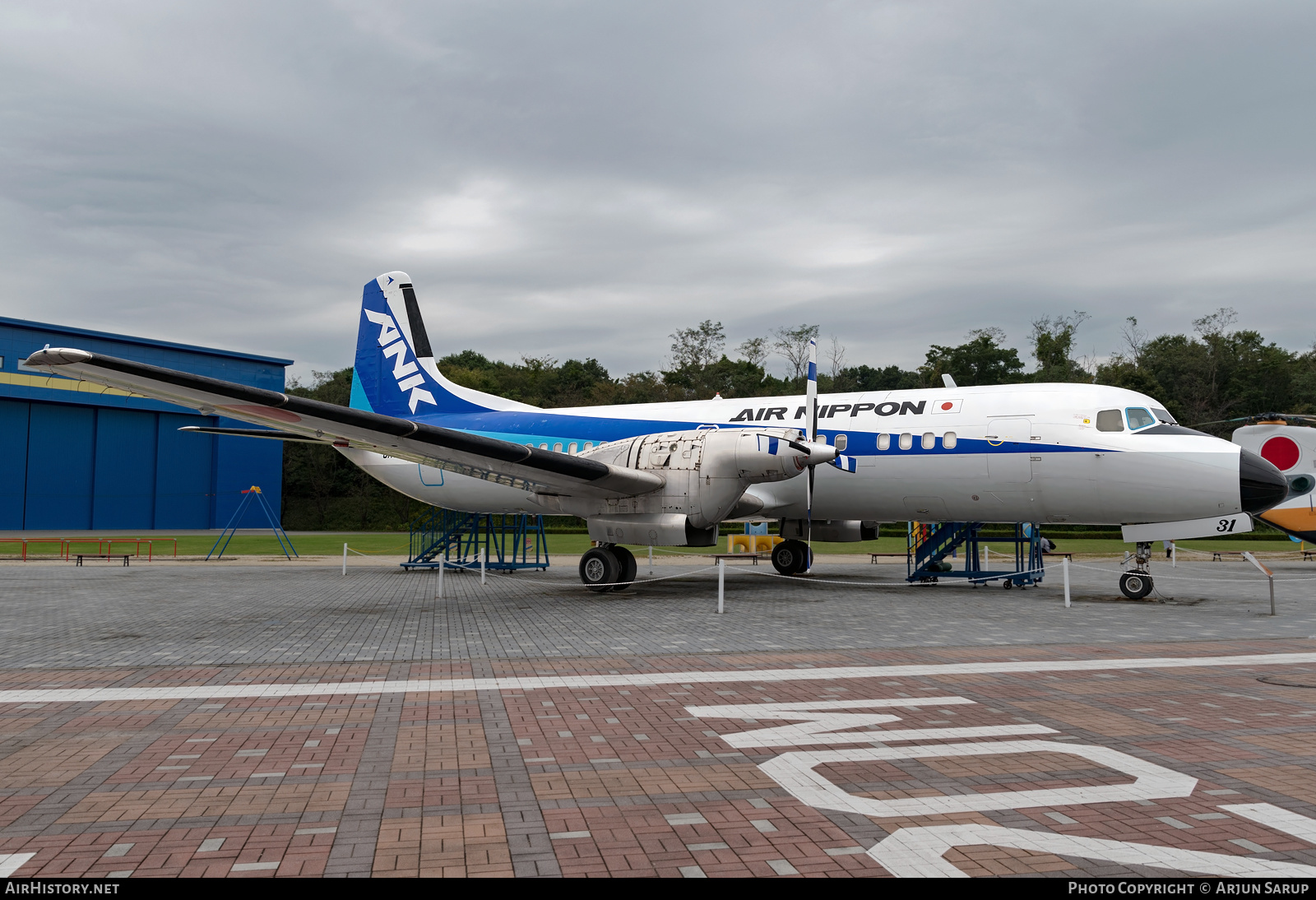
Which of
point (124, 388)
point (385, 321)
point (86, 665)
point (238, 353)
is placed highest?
point (238, 353)

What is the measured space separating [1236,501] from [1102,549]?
70.7 ft

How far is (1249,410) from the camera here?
5809 cm

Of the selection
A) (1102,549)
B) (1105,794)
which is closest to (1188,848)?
(1105,794)

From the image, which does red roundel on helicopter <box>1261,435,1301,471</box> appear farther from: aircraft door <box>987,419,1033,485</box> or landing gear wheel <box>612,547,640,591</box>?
landing gear wheel <box>612,547,640,591</box>

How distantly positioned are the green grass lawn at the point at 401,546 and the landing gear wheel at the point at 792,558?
9.67m

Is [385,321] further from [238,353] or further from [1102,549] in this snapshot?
[238,353]

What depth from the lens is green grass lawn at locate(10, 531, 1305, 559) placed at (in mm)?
32562

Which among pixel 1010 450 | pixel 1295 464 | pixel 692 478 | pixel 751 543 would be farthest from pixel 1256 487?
pixel 751 543

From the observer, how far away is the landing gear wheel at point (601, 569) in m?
16.0

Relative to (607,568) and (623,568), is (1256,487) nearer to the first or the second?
(623,568)

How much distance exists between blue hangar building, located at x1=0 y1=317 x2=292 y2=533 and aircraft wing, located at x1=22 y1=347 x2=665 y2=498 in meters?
37.1

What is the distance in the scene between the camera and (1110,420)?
14742 millimetres

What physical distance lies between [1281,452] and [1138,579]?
42.1 feet
